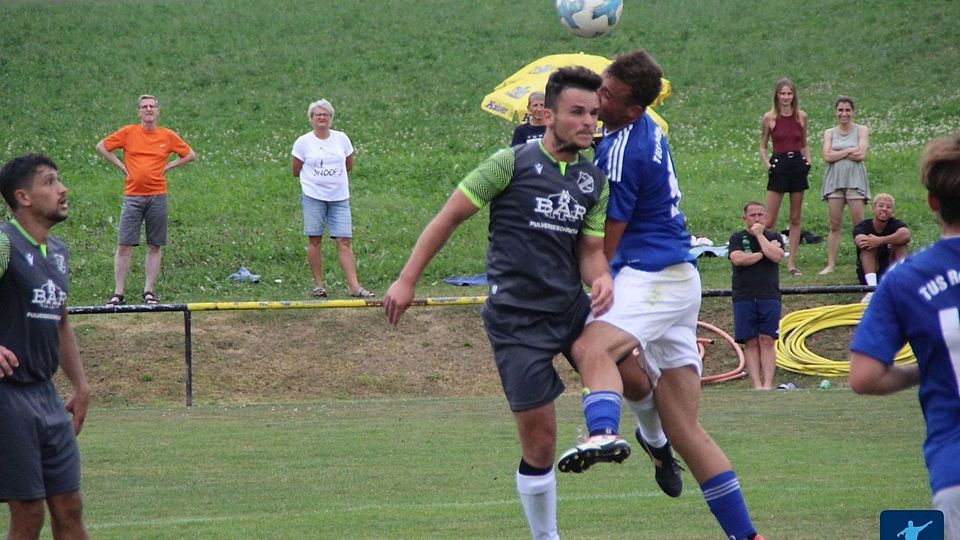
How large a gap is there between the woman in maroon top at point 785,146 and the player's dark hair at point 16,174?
1195cm

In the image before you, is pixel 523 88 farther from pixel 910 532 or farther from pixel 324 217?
pixel 910 532

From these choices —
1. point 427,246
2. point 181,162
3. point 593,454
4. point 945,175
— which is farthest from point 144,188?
point 945,175

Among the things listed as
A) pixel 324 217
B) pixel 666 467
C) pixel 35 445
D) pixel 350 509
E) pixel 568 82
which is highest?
pixel 568 82

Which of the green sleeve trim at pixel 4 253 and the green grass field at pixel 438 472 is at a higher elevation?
the green sleeve trim at pixel 4 253

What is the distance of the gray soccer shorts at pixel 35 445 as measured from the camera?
6.03 metres

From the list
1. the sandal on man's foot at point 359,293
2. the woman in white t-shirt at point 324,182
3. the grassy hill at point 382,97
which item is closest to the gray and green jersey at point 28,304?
the woman in white t-shirt at point 324,182

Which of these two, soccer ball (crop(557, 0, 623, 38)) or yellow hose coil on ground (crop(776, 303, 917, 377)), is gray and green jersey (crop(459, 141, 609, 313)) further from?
soccer ball (crop(557, 0, 623, 38))

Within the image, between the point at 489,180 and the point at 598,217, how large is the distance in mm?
539

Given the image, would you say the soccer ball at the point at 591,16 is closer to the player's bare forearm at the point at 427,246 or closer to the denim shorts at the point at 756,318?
the denim shorts at the point at 756,318

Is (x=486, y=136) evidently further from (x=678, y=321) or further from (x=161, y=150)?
(x=678, y=321)

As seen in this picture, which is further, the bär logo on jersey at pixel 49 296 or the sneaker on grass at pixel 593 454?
the bär logo on jersey at pixel 49 296

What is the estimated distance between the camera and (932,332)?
4.12 m

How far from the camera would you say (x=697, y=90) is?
108 feet

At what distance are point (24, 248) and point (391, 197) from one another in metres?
16.9
